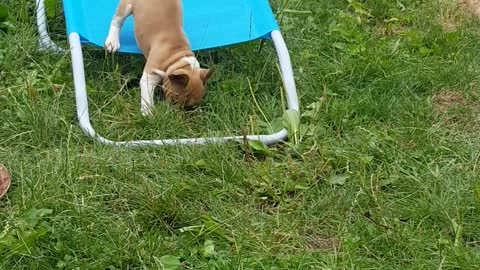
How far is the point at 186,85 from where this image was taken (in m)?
3.46

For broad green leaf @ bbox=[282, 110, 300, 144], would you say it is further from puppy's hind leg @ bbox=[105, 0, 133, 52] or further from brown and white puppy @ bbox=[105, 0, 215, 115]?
puppy's hind leg @ bbox=[105, 0, 133, 52]

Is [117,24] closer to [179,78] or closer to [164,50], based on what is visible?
[164,50]

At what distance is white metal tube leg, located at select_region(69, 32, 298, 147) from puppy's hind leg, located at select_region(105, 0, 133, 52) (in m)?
0.15

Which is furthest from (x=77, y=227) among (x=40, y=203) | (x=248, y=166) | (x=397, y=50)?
(x=397, y=50)

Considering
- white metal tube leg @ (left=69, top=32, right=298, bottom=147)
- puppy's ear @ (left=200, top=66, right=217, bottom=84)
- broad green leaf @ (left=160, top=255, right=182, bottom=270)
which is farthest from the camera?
puppy's ear @ (left=200, top=66, right=217, bottom=84)

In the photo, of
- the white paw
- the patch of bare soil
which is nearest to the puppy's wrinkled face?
the white paw

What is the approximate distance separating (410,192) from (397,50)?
1186 millimetres

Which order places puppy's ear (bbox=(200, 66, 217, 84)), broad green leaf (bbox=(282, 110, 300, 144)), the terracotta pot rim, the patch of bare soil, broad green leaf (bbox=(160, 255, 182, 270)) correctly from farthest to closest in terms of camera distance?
the patch of bare soil → puppy's ear (bbox=(200, 66, 217, 84)) → broad green leaf (bbox=(282, 110, 300, 144)) → the terracotta pot rim → broad green leaf (bbox=(160, 255, 182, 270))

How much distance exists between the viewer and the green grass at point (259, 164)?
9.09ft

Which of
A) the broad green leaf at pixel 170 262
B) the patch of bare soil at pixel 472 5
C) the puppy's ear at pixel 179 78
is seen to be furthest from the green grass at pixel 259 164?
the patch of bare soil at pixel 472 5

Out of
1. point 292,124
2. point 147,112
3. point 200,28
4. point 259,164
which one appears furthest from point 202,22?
point 259,164

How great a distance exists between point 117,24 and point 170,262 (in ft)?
4.68

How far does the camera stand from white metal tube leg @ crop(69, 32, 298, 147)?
10.8 feet

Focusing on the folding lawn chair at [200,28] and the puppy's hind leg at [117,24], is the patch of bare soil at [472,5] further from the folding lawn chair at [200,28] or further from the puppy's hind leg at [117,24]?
the puppy's hind leg at [117,24]
